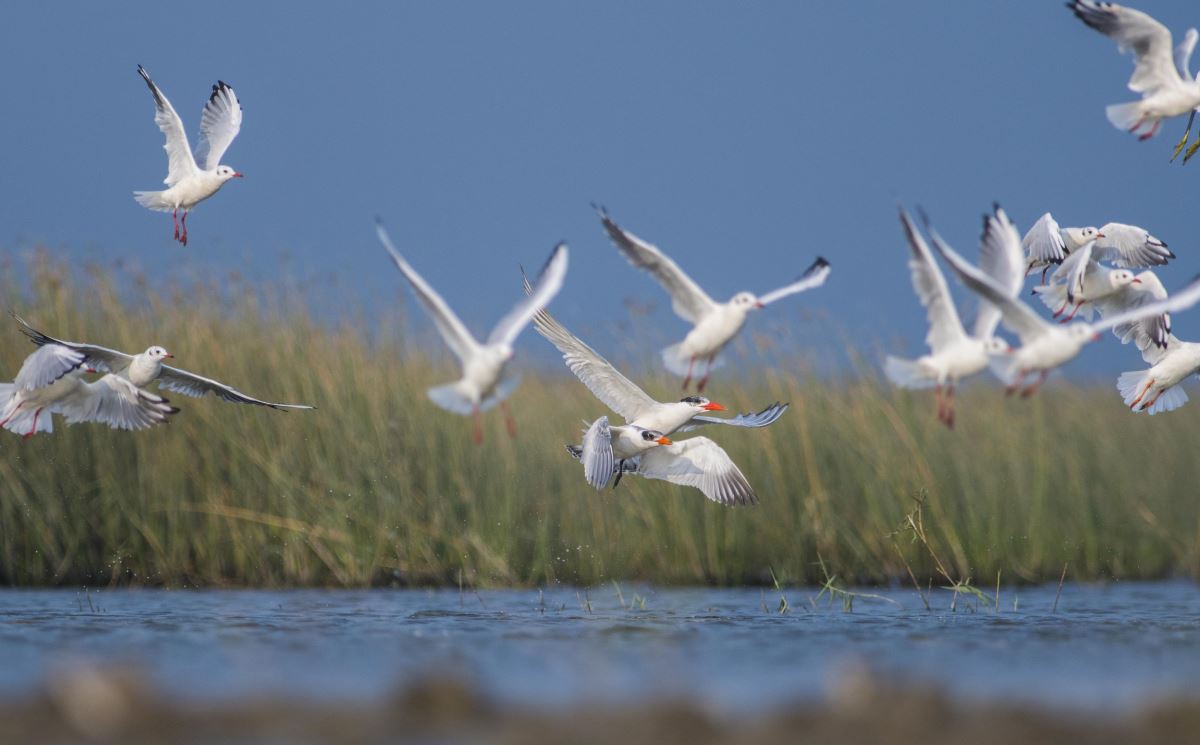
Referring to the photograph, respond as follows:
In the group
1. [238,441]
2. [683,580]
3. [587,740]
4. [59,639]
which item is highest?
[238,441]

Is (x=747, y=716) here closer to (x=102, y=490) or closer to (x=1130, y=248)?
(x=1130, y=248)

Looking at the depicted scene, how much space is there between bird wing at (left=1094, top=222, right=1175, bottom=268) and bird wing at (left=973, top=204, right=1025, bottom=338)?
5.59 feet

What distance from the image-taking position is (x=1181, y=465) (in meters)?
14.7

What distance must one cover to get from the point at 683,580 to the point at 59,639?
533 cm

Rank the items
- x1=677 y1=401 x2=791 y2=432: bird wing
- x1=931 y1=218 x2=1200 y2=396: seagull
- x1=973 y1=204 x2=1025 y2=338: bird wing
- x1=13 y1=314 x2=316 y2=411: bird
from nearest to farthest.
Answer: x1=931 y1=218 x2=1200 y2=396: seagull → x1=973 y1=204 x2=1025 y2=338: bird wing → x1=13 y1=314 x2=316 y2=411: bird → x1=677 y1=401 x2=791 y2=432: bird wing

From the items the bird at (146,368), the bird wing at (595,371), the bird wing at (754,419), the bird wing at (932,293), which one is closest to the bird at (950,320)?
the bird wing at (932,293)

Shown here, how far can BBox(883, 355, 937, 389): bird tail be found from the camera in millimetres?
6762

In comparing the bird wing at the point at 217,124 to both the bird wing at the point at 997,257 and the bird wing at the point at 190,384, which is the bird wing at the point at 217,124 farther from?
the bird wing at the point at 997,257

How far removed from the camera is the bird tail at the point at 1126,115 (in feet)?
26.2

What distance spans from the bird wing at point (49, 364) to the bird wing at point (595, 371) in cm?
251

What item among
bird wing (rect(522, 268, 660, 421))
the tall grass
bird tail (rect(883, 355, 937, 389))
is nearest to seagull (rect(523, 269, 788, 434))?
bird wing (rect(522, 268, 660, 421))

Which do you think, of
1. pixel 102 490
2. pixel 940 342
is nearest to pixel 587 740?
pixel 940 342

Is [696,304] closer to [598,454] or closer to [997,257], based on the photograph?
[598,454]

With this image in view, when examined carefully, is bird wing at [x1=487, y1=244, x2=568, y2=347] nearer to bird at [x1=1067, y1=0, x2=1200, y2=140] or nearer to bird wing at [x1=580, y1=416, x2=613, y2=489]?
bird wing at [x1=580, y1=416, x2=613, y2=489]
